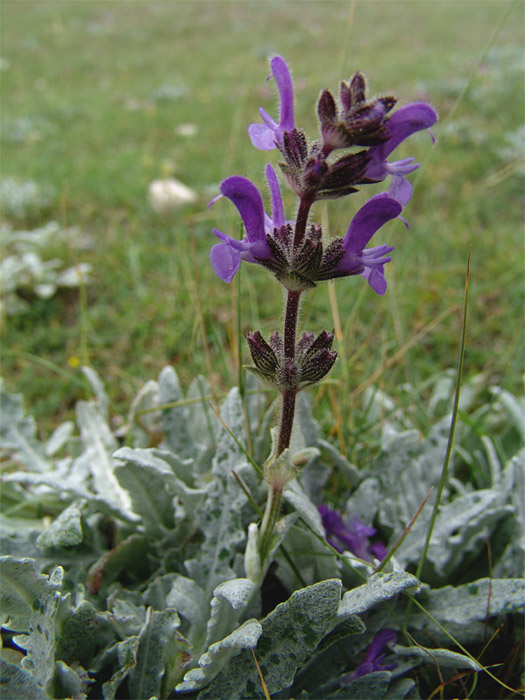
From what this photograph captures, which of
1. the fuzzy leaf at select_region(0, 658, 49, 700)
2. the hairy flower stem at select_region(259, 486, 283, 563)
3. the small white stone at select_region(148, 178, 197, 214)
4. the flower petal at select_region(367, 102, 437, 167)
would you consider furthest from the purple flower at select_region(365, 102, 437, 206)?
the small white stone at select_region(148, 178, 197, 214)

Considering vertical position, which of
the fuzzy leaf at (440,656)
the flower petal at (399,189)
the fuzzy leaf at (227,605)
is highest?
the flower petal at (399,189)

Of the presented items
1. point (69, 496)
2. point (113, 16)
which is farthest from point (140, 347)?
point (113, 16)

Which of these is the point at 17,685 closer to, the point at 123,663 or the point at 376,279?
the point at 123,663

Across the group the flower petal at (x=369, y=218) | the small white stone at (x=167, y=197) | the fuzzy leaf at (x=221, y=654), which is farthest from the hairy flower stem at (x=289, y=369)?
the small white stone at (x=167, y=197)

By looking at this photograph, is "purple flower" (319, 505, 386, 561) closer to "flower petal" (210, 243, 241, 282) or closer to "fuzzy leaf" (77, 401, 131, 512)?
"fuzzy leaf" (77, 401, 131, 512)

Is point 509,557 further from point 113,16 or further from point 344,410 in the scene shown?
point 113,16

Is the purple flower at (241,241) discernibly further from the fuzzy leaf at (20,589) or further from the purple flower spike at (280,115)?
the fuzzy leaf at (20,589)

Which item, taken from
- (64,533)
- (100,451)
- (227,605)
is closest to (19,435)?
(100,451)
